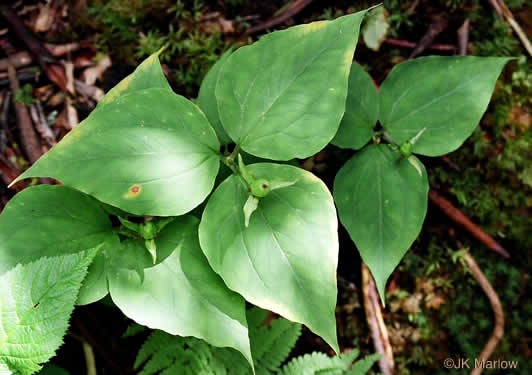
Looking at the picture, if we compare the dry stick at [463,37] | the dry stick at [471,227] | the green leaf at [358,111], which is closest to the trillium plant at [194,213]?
the green leaf at [358,111]

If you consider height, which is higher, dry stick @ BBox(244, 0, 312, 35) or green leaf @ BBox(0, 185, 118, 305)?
dry stick @ BBox(244, 0, 312, 35)

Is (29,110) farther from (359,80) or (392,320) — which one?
(392,320)

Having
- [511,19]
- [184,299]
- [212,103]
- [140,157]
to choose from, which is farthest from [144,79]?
[511,19]

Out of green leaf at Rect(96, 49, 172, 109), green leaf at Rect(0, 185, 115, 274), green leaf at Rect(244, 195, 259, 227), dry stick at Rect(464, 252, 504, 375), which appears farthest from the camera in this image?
dry stick at Rect(464, 252, 504, 375)

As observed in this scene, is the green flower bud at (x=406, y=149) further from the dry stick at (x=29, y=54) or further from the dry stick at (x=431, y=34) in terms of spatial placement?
the dry stick at (x=29, y=54)

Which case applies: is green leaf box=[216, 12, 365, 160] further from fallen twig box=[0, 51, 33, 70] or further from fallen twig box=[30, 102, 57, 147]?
fallen twig box=[0, 51, 33, 70]

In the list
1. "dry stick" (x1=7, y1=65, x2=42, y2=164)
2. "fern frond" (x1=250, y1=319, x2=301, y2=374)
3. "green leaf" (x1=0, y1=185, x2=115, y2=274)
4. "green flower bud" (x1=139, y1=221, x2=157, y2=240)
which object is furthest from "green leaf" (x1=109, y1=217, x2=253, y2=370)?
"dry stick" (x1=7, y1=65, x2=42, y2=164)

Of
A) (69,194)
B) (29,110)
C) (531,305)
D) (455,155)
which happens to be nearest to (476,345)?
(531,305)

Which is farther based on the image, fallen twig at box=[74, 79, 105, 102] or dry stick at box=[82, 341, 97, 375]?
fallen twig at box=[74, 79, 105, 102]
